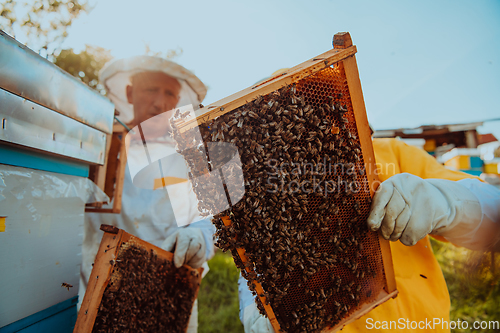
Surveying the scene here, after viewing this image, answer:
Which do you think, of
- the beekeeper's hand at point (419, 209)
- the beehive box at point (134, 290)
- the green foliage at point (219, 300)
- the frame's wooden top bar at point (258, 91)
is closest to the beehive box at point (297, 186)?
the frame's wooden top bar at point (258, 91)

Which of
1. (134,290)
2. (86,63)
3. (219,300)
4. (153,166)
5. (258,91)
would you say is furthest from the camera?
(86,63)

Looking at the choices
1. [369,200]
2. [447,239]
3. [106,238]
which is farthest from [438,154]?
[106,238]

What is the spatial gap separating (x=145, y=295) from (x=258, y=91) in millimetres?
2361

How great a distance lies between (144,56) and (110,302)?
3.80 m

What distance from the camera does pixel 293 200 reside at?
1.69 metres

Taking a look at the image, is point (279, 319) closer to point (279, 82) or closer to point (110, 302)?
point (110, 302)

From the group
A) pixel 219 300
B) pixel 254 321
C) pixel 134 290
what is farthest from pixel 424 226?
pixel 219 300

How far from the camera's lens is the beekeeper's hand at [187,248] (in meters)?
3.03

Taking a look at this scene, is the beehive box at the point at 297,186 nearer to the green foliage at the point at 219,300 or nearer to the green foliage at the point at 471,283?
the green foliage at the point at 471,283

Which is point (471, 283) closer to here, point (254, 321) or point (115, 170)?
point (254, 321)

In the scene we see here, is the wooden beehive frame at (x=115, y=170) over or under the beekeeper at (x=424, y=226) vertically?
over

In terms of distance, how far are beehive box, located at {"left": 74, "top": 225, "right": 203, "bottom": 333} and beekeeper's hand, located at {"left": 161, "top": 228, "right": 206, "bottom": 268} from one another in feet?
0.29

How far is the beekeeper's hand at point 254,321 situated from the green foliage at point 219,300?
425 centimetres

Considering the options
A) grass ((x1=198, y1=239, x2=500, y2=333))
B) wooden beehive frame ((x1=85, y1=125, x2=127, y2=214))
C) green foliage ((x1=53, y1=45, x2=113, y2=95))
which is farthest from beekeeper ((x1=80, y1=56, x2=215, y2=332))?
green foliage ((x1=53, y1=45, x2=113, y2=95))
